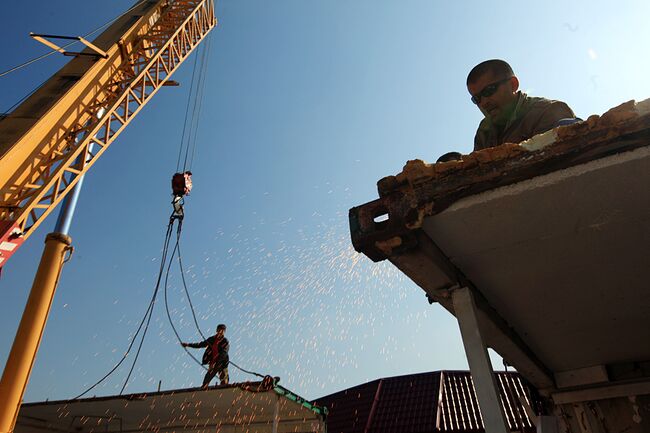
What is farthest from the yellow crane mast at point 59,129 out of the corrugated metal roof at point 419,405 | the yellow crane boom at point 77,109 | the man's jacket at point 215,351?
the corrugated metal roof at point 419,405

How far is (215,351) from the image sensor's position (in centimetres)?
1013

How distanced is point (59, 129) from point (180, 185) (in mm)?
3430

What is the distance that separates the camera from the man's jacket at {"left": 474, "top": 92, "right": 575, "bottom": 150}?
2.67 meters

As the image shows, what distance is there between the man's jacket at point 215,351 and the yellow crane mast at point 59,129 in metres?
4.17

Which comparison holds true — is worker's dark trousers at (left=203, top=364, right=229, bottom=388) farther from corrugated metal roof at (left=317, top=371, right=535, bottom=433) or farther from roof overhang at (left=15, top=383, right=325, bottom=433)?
corrugated metal roof at (left=317, top=371, right=535, bottom=433)

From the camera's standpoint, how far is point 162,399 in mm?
7832

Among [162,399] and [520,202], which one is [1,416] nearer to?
[162,399]

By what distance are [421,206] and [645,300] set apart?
104 inches

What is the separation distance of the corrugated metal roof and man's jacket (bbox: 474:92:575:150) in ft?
44.5

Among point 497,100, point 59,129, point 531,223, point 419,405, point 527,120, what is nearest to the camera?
point 531,223

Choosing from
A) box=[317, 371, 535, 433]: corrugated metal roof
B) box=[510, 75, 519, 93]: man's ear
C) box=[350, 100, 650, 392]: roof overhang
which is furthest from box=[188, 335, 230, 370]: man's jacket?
box=[510, 75, 519, 93]: man's ear

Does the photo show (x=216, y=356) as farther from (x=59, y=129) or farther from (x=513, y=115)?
(x=513, y=115)

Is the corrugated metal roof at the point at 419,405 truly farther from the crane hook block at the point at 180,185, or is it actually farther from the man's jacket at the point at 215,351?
the crane hook block at the point at 180,185

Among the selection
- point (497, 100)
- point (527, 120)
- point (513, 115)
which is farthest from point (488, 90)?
point (527, 120)
